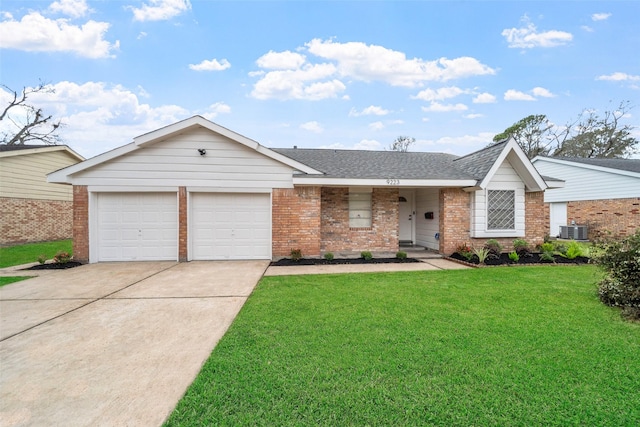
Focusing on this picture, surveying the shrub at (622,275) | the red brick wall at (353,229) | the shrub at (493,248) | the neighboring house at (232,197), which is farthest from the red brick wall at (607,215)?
the shrub at (622,275)

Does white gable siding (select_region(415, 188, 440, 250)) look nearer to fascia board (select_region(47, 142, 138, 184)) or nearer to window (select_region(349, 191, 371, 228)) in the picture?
window (select_region(349, 191, 371, 228))

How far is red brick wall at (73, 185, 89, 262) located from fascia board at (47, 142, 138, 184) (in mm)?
382

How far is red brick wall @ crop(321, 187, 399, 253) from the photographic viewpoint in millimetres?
9750

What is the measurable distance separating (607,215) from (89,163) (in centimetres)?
2326

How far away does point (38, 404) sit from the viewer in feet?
7.33

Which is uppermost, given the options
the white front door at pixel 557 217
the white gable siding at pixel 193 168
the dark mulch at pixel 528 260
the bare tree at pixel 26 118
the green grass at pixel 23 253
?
the bare tree at pixel 26 118

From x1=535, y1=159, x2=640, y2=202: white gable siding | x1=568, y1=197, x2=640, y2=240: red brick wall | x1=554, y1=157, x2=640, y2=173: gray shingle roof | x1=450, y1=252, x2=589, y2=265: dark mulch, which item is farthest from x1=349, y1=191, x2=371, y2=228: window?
x1=554, y1=157, x2=640, y2=173: gray shingle roof

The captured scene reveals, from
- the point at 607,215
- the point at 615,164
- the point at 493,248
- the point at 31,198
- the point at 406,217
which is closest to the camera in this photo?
the point at 493,248

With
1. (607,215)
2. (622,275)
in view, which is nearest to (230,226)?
(622,275)

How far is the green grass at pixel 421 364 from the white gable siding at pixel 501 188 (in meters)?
4.56

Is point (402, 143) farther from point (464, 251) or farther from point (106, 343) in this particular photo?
point (106, 343)

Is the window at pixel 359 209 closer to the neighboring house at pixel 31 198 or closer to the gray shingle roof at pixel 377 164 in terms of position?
the gray shingle roof at pixel 377 164

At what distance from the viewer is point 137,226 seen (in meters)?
8.53

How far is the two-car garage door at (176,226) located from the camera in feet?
27.7
